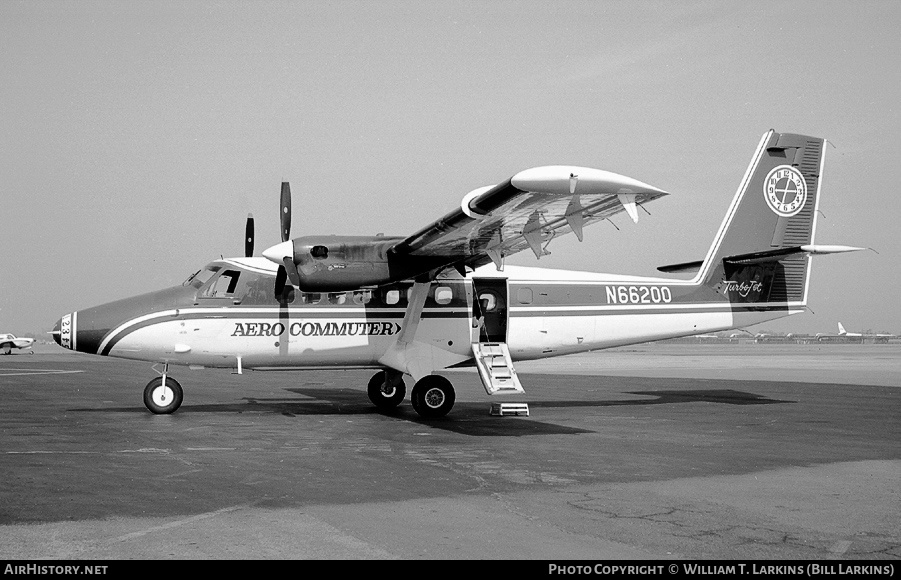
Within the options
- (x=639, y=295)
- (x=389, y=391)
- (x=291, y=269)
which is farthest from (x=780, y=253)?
(x=291, y=269)

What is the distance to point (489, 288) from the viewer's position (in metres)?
16.4

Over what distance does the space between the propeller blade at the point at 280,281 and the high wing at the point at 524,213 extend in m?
2.37

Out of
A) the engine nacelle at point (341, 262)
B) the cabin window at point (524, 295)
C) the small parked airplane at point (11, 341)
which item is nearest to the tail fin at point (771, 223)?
the cabin window at point (524, 295)

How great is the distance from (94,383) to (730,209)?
1975cm

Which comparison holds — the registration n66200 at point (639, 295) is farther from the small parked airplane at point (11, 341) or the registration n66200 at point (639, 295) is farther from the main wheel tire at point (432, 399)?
the small parked airplane at point (11, 341)

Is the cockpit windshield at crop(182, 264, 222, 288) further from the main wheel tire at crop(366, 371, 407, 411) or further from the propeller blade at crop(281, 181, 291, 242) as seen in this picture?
the main wheel tire at crop(366, 371, 407, 411)

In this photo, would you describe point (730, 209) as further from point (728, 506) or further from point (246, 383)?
point (246, 383)

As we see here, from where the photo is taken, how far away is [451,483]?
842cm

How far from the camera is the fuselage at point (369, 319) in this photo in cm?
1494

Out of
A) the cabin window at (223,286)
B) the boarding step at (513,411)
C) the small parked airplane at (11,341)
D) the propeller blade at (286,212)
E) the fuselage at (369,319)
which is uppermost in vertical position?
the propeller blade at (286,212)

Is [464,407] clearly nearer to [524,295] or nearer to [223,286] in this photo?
[524,295]

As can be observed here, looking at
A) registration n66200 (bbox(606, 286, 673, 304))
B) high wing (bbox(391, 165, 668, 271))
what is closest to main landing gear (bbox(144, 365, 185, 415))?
high wing (bbox(391, 165, 668, 271))

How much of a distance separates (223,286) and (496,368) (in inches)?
212
